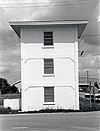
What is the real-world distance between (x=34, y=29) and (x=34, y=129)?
1398cm

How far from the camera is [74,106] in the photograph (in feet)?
82.1

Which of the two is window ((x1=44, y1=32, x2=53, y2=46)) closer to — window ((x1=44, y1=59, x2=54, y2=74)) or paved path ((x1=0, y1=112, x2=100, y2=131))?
window ((x1=44, y1=59, x2=54, y2=74))

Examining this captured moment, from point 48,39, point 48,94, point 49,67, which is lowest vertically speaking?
point 48,94

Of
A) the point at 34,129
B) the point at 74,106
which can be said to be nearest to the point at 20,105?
the point at 74,106

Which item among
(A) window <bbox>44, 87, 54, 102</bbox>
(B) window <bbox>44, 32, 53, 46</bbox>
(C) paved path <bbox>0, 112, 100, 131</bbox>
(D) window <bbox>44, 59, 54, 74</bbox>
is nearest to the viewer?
(C) paved path <bbox>0, 112, 100, 131</bbox>

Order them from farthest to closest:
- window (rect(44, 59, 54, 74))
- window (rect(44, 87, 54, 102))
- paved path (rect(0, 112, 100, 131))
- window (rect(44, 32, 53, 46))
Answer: window (rect(44, 32, 53, 46)) → window (rect(44, 59, 54, 74)) → window (rect(44, 87, 54, 102)) → paved path (rect(0, 112, 100, 131))

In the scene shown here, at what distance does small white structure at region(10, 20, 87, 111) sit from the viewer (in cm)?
2473

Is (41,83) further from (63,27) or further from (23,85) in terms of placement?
(63,27)

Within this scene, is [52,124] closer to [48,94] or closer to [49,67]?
[48,94]

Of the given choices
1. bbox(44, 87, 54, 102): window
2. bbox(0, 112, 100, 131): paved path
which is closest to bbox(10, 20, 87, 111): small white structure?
bbox(44, 87, 54, 102): window

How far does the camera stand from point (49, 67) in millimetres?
24828

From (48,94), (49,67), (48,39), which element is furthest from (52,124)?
(48,39)

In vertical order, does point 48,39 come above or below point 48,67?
above

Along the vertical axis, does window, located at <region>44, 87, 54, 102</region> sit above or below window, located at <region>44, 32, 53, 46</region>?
below
